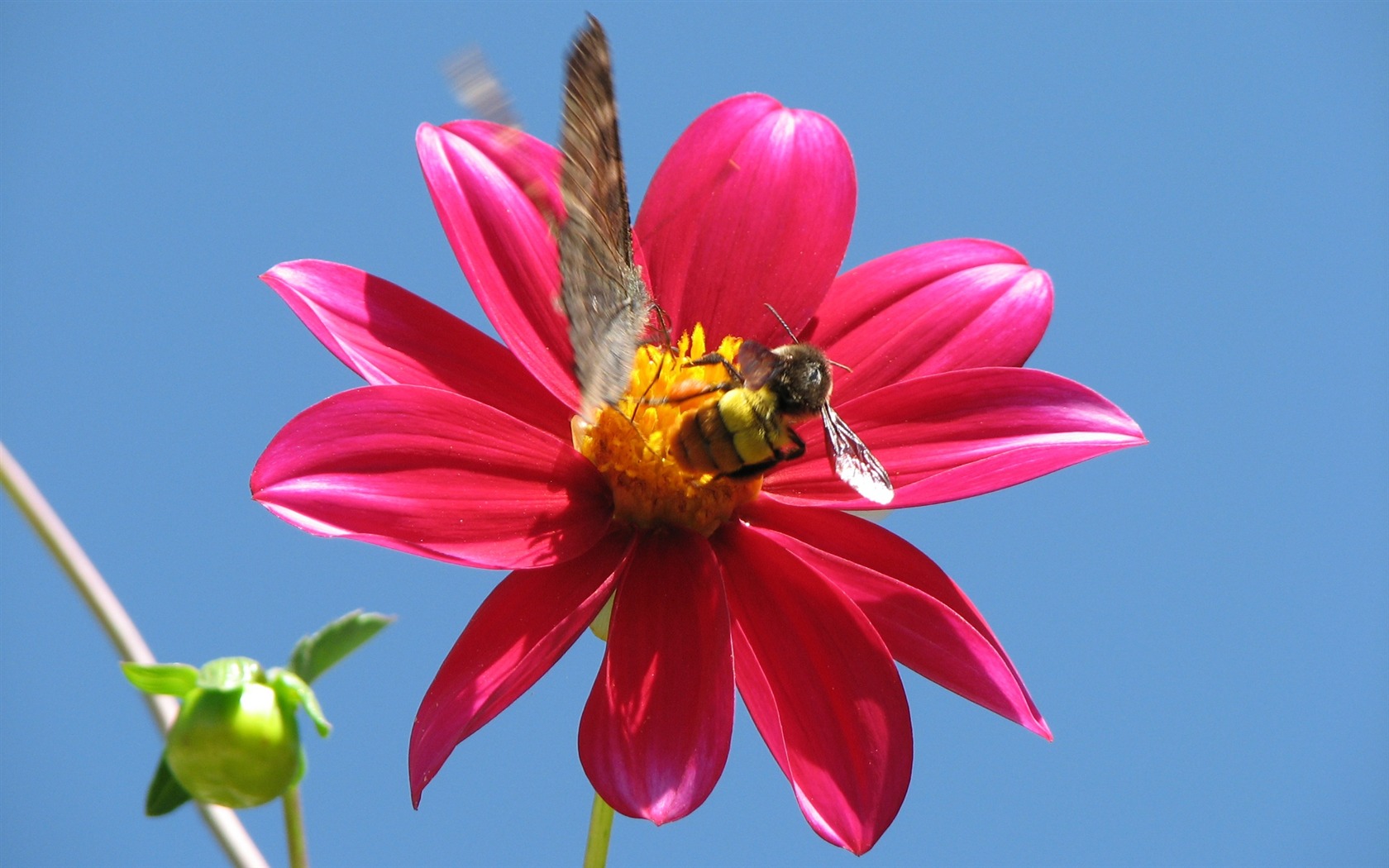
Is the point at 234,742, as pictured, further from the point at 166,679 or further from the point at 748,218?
the point at 748,218

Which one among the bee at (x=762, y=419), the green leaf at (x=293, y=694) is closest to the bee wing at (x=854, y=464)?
the bee at (x=762, y=419)

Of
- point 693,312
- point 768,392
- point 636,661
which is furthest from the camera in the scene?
point 693,312

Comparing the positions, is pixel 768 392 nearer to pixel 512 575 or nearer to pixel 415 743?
pixel 512 575

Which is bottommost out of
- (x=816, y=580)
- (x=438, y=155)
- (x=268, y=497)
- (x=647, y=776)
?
(x=647, y=776)

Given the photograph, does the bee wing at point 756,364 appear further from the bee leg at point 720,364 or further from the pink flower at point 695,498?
the pink flower at point 695,498

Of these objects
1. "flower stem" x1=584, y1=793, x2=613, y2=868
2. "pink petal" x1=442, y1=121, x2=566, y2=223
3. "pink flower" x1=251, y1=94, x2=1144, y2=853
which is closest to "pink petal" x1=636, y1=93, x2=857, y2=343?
"pink flower" x1=251, y1=94, x2=1144, y2=853

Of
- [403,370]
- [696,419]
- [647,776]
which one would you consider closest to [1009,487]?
[696,419]
